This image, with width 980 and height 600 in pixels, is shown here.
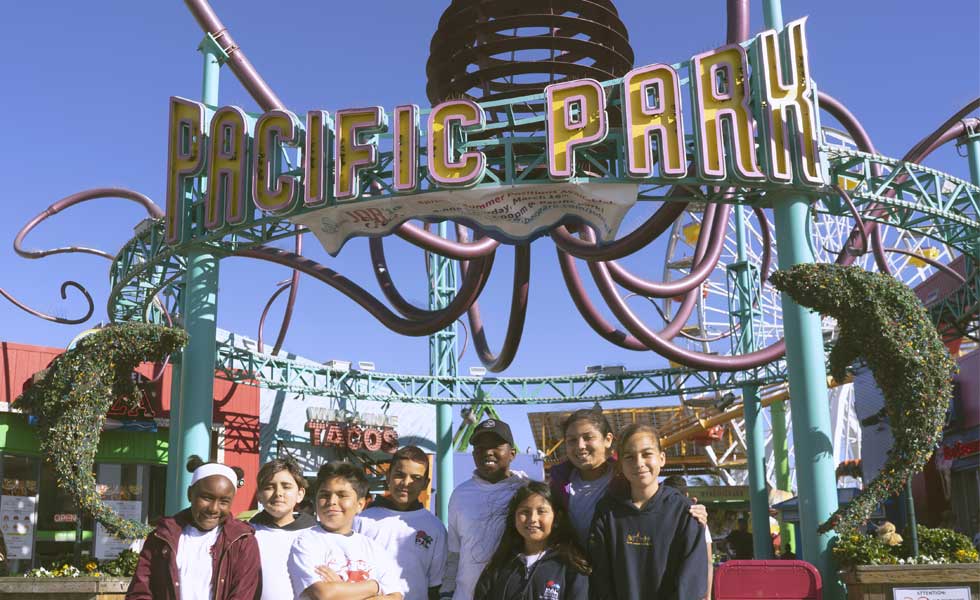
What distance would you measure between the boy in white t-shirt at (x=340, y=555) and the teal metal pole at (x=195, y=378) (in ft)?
33.2

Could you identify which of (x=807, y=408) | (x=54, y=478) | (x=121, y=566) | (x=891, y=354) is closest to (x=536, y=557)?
(x=891, y=354)

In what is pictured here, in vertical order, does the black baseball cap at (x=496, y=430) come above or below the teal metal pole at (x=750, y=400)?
below

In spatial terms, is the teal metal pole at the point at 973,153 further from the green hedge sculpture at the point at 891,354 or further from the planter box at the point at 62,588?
the planter box at the point at 62,588

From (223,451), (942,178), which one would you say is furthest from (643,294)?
(223,451)

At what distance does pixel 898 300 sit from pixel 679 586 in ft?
28.2

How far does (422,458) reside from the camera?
6.12m

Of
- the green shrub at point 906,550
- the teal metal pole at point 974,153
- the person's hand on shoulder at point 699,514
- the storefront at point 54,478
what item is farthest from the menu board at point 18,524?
the teal metal pole at point 974,153

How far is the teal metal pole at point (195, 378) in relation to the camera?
15320 mm

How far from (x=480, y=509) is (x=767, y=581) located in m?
5.91

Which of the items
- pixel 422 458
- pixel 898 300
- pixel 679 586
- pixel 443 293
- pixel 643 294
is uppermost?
pixel 443 293

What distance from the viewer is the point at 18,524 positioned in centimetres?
2223

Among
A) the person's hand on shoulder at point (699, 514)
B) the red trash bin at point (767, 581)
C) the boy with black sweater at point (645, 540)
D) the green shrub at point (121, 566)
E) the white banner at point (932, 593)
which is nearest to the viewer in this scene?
the boy with black sweater at point (645, 540)

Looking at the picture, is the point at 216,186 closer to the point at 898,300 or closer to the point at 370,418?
the point at 898,300

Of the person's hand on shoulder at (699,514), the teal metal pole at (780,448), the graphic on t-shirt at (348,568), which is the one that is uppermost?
the teal metal pole at (780,448)
